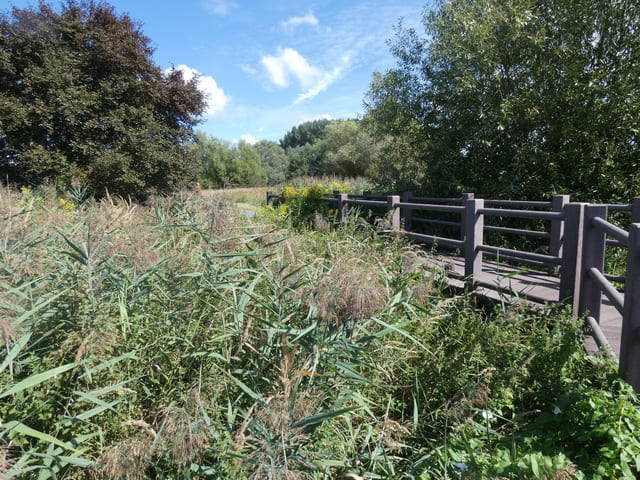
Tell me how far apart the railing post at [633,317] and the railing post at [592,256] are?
0.87 meters

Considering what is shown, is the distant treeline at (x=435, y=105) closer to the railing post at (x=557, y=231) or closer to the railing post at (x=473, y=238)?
the railing post at (x=557, y=231)

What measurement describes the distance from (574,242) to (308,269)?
224cm

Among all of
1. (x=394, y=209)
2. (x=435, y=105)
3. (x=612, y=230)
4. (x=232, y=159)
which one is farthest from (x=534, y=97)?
(x=232, y=159)

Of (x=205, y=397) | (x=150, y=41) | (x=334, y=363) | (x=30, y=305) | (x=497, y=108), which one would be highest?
(x=150, y=41)

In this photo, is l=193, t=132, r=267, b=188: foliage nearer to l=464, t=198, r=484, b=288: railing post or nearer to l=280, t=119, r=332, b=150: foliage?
l=280, t=119, r=332, b=150: foliage

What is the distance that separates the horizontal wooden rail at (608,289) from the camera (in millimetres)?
2199

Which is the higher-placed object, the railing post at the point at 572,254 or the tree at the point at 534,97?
the tree at the point at 534,97

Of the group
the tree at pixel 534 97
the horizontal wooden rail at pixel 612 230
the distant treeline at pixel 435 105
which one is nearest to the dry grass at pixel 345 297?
the horizontal wooden rail at pixel 612 230

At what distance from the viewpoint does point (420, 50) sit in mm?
9086

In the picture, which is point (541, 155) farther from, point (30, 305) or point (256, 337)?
point (30, 305)

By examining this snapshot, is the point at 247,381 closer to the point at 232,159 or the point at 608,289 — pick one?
the point at 608,289

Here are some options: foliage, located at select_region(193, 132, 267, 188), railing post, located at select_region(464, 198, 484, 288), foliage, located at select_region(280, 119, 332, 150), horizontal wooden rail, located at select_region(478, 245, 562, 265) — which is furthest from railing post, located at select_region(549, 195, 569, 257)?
foliage, located at select_region(280, 119, 332, 150)

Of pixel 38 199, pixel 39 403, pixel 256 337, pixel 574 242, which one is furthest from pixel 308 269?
pixel 38 199

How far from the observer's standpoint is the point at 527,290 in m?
3.74
